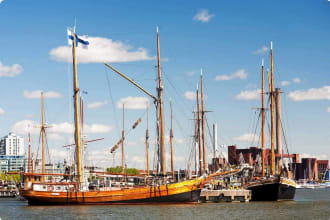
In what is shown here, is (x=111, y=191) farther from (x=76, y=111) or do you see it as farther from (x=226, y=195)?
(x=226, y=195)

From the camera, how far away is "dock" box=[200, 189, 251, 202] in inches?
3652

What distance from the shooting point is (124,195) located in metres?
76.6

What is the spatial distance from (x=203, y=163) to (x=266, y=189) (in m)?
15.0

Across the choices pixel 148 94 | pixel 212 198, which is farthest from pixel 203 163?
pixel 148 94

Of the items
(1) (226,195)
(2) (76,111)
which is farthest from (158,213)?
(1) (226,195)

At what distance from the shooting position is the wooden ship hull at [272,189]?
294 feet

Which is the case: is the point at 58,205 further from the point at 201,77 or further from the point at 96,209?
the point at 201,77

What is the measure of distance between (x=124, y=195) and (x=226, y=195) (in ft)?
73.8

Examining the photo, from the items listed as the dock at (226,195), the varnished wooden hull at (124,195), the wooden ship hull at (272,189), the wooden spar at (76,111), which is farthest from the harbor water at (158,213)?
the dock at (226,195)

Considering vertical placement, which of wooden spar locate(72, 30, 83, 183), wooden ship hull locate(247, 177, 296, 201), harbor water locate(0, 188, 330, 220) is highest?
wooden spar locate(72, 30, 83, 183)

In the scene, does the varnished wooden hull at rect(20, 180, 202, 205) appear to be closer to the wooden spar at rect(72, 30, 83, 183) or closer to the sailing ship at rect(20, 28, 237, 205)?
the sailing ship at rect(20, 28, 237, 205)

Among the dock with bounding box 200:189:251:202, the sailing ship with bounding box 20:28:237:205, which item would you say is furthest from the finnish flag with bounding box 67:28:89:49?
the dock with bounding box 200:189:251:202

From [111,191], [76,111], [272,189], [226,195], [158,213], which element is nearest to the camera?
[158,213]

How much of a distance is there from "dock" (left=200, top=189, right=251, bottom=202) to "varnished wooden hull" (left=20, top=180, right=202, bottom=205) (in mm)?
16042
